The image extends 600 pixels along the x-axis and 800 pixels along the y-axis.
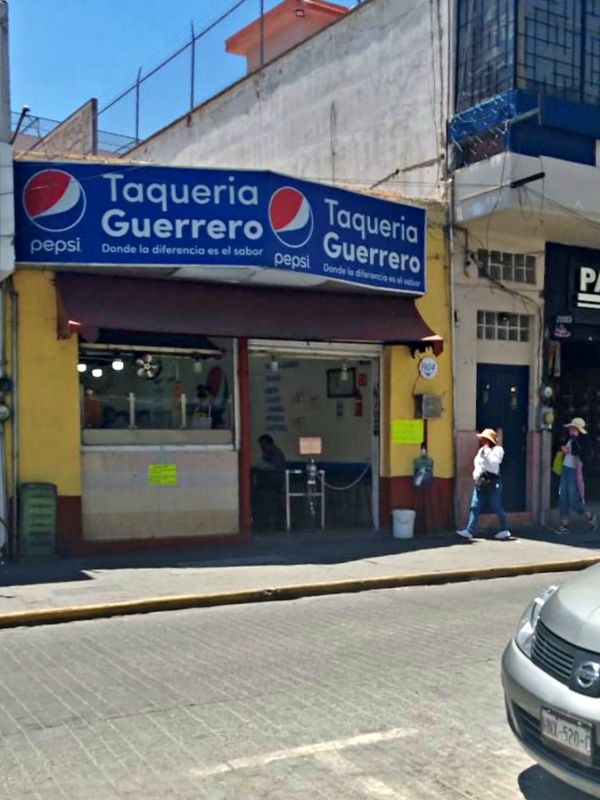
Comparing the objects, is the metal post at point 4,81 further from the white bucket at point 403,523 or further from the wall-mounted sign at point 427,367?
Answer: the white bucket at point 403,523

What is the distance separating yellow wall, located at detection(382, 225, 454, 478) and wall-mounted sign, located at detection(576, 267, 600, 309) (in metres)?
2.91

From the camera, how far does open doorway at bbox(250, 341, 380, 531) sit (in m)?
13.8

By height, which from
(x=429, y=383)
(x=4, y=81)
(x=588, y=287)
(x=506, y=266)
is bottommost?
(x=429, y=383)

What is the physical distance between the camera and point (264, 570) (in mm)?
10398

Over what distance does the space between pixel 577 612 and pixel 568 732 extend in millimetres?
547

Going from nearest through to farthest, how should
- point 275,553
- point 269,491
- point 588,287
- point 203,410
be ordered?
point 275,553
point 203,410
point 269,491
point 588,287

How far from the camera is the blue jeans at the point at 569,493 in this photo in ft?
46.9

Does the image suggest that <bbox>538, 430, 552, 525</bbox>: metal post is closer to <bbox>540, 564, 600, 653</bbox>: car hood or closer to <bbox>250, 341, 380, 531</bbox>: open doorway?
<bbox>250, 341, 380, 531</bbox>: open doorway

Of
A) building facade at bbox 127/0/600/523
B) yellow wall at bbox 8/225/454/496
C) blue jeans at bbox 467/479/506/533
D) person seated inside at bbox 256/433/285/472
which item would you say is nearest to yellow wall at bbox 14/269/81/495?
yellow wall at bbox 8/225/454/496

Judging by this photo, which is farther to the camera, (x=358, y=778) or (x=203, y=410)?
(x=203, y=410)

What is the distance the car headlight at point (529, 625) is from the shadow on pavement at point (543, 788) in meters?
0.68

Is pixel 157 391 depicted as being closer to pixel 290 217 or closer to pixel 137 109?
pixel 290 217

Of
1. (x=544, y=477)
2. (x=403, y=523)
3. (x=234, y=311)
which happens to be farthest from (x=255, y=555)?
(x=544, y=477)

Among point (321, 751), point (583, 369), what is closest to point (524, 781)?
point (321, 751)
